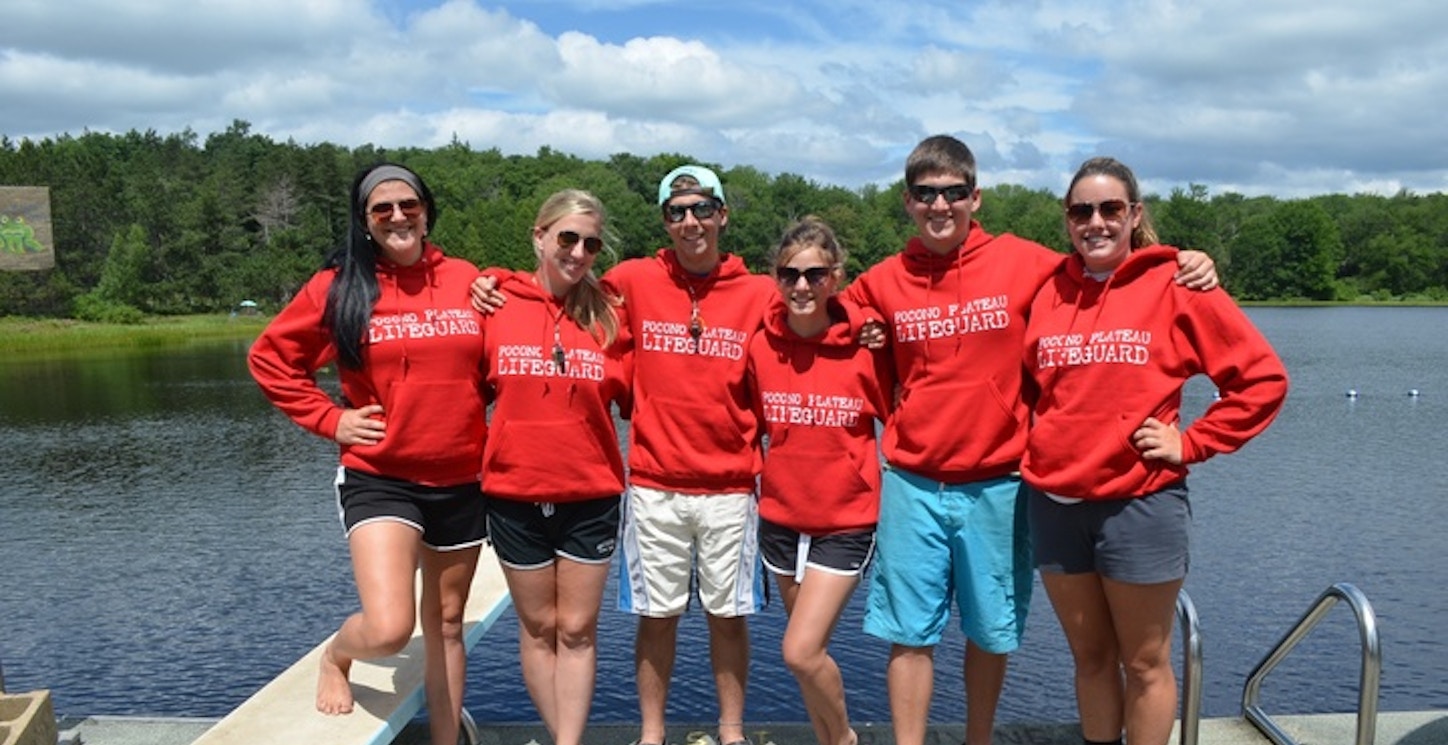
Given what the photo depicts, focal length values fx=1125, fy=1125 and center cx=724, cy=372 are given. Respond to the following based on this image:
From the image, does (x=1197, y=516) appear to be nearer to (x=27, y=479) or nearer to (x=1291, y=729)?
(x=1291, y=729)

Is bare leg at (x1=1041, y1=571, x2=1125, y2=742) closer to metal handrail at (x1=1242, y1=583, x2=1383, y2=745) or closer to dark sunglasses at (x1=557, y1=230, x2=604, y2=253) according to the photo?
metal handrail at (x1=1242, y1=583, x2=1383, y2=745)

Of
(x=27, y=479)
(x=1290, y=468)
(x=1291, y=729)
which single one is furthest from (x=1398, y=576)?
(x=27, y=479)

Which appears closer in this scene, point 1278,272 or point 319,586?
point 319,586

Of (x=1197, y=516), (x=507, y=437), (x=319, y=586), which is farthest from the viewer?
(x=1197, y=516)

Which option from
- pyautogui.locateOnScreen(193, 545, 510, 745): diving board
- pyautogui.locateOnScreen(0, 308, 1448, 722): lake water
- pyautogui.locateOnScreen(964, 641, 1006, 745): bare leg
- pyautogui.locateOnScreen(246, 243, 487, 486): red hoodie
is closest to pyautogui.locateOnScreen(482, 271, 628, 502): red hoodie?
pyautogui.locateOnScreen(246, 243, 487, 486): red hoodie

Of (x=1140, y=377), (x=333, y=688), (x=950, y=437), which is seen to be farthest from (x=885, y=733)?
(x=333, y=688)

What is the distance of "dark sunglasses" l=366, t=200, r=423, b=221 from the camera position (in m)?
4.36

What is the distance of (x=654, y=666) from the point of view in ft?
15.3

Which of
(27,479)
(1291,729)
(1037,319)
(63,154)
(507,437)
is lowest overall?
(27,479)

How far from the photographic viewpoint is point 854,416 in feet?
14.1

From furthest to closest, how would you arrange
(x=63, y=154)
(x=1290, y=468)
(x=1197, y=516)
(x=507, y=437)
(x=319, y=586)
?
(x=63, y=154)
(x=1290, y=468)
(x=1197, y=516)
(x=319, y=586)
(x=507, y=437)

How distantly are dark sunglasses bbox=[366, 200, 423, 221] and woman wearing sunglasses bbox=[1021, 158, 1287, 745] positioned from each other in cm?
240

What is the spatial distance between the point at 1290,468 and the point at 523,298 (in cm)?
1919

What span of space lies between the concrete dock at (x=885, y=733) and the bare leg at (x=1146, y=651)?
108cm
